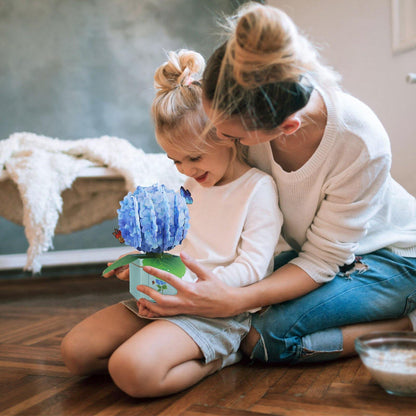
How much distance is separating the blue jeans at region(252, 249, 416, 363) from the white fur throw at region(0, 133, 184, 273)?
1.11 metres

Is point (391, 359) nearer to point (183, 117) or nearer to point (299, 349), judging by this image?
point (299, 349)

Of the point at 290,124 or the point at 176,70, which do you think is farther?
the point at 176,70

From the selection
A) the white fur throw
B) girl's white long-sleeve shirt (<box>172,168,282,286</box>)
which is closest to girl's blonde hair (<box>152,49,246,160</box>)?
girl's white long-sleeve shirt (<box>172,168,282,286</box>)

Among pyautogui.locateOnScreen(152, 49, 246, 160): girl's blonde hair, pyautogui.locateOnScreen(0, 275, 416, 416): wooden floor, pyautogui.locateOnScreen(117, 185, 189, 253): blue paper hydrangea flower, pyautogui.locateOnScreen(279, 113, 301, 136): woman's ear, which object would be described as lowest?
pyautogui.locateOnScreen(0, 275, 416, 416): wooden floor

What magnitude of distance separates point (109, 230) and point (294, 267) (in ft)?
6.00

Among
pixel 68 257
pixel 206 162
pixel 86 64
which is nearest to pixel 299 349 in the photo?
pixel 206 162

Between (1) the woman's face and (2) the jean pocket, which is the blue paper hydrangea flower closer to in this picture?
(1) the woman's face

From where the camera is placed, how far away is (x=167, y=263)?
3.06ft

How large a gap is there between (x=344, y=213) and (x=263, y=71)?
0.37 meters

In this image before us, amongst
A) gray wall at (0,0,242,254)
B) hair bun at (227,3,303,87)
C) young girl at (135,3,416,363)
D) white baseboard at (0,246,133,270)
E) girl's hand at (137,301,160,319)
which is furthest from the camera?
gray wall at (0,0,242,254)

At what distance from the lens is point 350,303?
1.05 meters

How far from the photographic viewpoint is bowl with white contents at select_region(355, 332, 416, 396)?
0.81 metres

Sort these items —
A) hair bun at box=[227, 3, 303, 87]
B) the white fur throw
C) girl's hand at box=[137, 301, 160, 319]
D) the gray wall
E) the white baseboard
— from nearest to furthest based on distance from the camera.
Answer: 1. hair bun at box=[227, 3, 303, 87]
2. girl's hand at box=[137, 301, 160, 319]
3. the white fur throw
4. the white baseboard
5. the gray wall

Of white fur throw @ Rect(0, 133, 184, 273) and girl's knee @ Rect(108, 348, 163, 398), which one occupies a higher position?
white fur throw @ Rect(0, 133, 184, 273)
